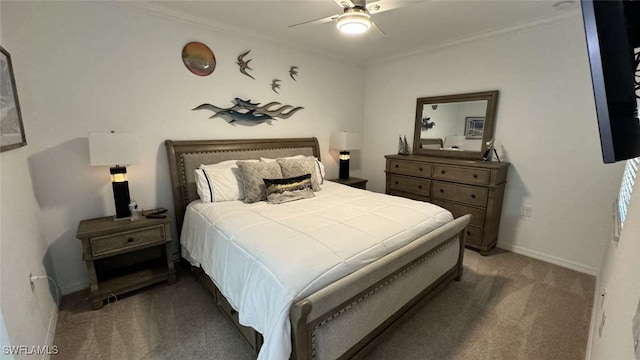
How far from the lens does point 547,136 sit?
276 centimetres

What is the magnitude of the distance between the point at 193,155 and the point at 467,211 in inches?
122

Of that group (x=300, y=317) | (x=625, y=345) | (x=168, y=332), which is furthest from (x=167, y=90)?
(x=625, y=345)

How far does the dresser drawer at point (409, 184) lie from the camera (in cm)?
343

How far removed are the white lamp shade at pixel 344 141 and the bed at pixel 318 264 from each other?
1.24 metres

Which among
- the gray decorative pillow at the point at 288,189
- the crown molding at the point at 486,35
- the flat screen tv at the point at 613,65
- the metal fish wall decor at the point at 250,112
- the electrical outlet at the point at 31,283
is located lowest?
the electrical outlet at the point at 31,283

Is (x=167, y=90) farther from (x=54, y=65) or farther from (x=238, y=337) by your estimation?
(x=238, y=337)

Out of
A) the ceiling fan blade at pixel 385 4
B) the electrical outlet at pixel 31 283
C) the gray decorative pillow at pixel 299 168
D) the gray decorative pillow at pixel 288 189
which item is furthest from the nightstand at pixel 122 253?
the ceiling fan blade at pixel 385 4

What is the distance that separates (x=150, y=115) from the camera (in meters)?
2.55

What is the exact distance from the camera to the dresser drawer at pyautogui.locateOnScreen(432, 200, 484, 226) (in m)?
2.98

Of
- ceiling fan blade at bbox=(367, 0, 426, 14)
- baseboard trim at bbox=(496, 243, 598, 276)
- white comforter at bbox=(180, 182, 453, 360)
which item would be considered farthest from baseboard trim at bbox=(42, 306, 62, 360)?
baseboard trim at bbox=(496, 243, 598, 276)

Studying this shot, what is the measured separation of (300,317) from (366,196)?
176 cm

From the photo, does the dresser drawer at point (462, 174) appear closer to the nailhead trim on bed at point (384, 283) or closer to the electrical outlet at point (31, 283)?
the nailhead trim on bed at point (384, 283)

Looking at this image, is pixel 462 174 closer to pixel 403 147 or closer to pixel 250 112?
pixel 403 147

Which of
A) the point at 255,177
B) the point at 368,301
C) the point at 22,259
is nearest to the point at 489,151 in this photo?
the point at 368,301
